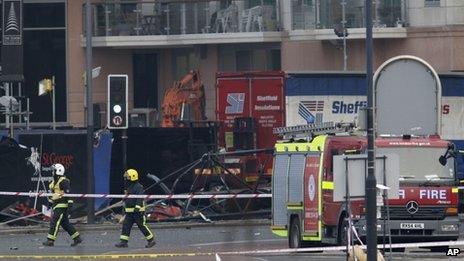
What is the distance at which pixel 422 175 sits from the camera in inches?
954

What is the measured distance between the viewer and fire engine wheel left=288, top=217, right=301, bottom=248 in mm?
25028

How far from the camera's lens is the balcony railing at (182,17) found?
49125 millimetres

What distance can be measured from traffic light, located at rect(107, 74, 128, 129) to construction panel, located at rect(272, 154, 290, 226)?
324 inches

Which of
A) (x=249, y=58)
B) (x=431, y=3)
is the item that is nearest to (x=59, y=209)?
(x=431, y=3)

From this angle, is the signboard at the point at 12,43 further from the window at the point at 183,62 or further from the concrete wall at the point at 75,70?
the window at the point at 183,62

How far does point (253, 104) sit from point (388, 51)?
11794 millimetres

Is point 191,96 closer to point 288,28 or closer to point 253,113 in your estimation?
point 288,28

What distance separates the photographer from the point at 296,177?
82.1 ft

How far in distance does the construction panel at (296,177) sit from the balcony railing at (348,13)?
21.2 m

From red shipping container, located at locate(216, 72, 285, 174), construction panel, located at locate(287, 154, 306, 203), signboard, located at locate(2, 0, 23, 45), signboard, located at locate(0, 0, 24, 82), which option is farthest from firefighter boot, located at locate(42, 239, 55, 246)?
signboard, located at locate(2, 0, 23, 45)

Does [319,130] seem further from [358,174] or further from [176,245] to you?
[358,174]

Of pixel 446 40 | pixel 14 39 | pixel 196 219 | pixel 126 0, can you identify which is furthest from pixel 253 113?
pixel 126 0

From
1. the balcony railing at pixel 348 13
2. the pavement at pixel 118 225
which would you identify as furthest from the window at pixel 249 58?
the pavement at pixel 118 225

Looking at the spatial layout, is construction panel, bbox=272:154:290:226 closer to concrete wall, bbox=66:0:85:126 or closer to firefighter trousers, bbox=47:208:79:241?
firefighter trousers, bbox=47:208:79:241
